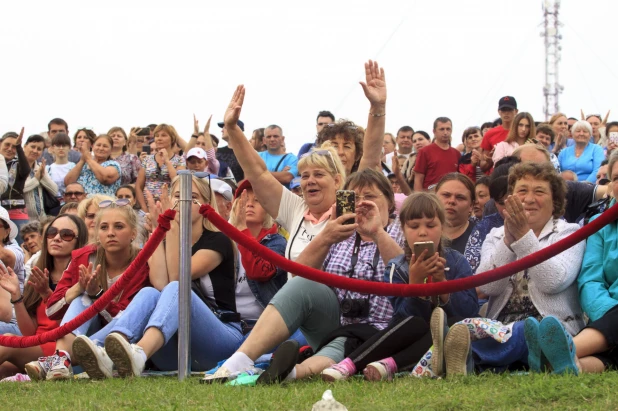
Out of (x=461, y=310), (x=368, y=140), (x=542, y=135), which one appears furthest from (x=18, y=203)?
(x=461, y=310)

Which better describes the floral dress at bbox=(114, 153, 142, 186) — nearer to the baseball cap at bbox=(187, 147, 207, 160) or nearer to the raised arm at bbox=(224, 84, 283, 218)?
the baseball cap at bbox=(187, 147, 207, 160)

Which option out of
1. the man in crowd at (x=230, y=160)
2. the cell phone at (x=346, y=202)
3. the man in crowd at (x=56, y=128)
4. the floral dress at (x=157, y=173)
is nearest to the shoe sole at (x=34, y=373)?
the cell phone at (x=346, y=202)

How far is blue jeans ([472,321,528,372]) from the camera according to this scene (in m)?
5.82

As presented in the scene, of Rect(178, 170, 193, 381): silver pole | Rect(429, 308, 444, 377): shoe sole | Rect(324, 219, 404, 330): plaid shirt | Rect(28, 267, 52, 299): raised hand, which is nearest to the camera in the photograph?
Rect(429, 308, 444, 377): shoe sole

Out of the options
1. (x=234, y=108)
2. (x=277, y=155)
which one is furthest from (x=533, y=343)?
(x=277, y=155)

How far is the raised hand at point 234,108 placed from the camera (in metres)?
7.07

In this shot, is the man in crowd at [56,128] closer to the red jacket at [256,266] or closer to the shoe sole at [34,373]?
the red jacket at [256,266]

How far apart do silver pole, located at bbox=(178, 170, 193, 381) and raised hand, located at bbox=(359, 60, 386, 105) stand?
2.57 metres

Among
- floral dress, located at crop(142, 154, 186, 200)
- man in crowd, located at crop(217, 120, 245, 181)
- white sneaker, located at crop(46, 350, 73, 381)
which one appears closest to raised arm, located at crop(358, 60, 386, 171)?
white sneaker, located at crop(46, 350, 73, 381)

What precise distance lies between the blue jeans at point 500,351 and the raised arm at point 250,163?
213cm

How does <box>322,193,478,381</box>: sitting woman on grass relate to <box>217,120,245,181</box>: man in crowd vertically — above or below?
below

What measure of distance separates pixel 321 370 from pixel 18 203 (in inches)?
298

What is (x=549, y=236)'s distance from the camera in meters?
6.29

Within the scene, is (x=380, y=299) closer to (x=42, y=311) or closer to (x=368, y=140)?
(x=368, y=140)
